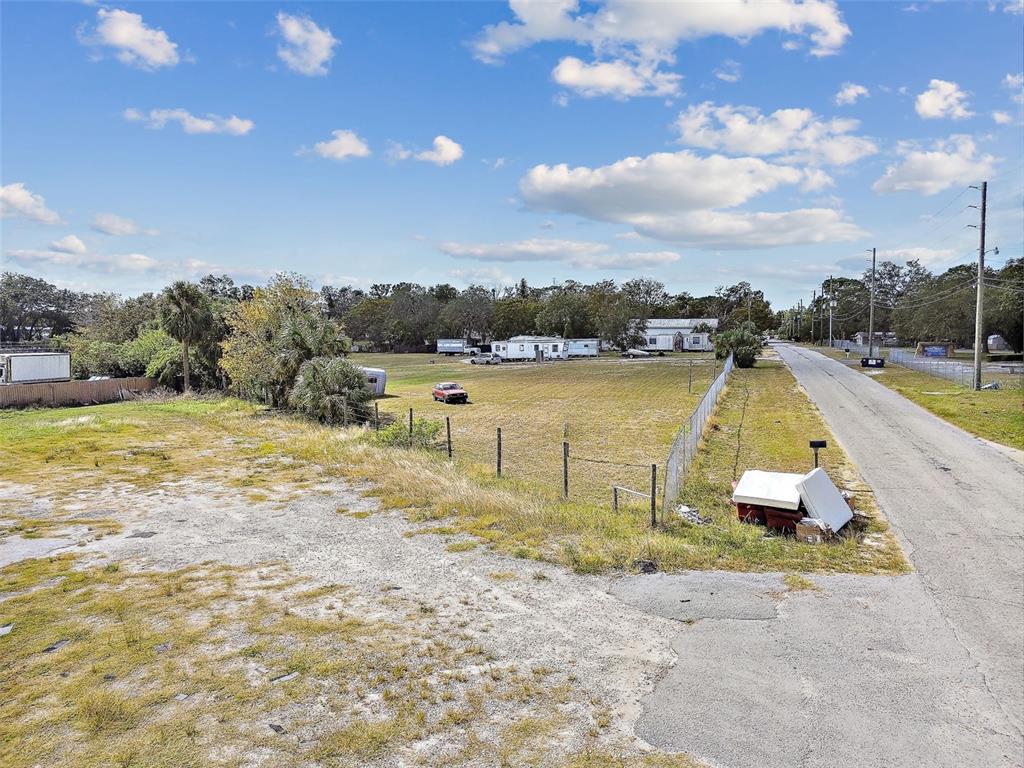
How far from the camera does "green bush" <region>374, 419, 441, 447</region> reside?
23.0 m

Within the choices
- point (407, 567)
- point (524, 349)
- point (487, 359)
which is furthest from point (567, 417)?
point (524, 349)

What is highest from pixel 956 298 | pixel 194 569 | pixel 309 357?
pixel 956 298

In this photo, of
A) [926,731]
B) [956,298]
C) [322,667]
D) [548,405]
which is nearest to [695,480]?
[926,731]

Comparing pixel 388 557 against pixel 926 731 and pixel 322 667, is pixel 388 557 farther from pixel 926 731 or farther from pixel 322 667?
pixel 926 731

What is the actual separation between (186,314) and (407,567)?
1484 inches

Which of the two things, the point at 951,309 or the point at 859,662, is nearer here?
the point at 859,662

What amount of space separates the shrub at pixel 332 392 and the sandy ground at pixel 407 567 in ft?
40.5

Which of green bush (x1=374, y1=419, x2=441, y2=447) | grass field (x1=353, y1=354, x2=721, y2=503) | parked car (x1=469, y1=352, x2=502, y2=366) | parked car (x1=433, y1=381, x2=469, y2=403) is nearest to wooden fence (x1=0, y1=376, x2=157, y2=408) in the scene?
grass field (x1=353, y1=354, x2=721, y2=503)

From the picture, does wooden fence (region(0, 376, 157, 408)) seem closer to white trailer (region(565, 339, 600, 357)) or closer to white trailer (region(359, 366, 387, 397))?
white trailer (region(359, 366, 387, 397))

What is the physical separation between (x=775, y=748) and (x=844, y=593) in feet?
15.3

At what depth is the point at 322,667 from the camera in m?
7.61

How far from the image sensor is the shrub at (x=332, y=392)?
2967 centimetres

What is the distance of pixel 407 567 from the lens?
11.2 metres

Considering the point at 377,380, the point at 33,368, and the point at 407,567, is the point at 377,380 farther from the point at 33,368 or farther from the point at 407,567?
the point at 407,567
